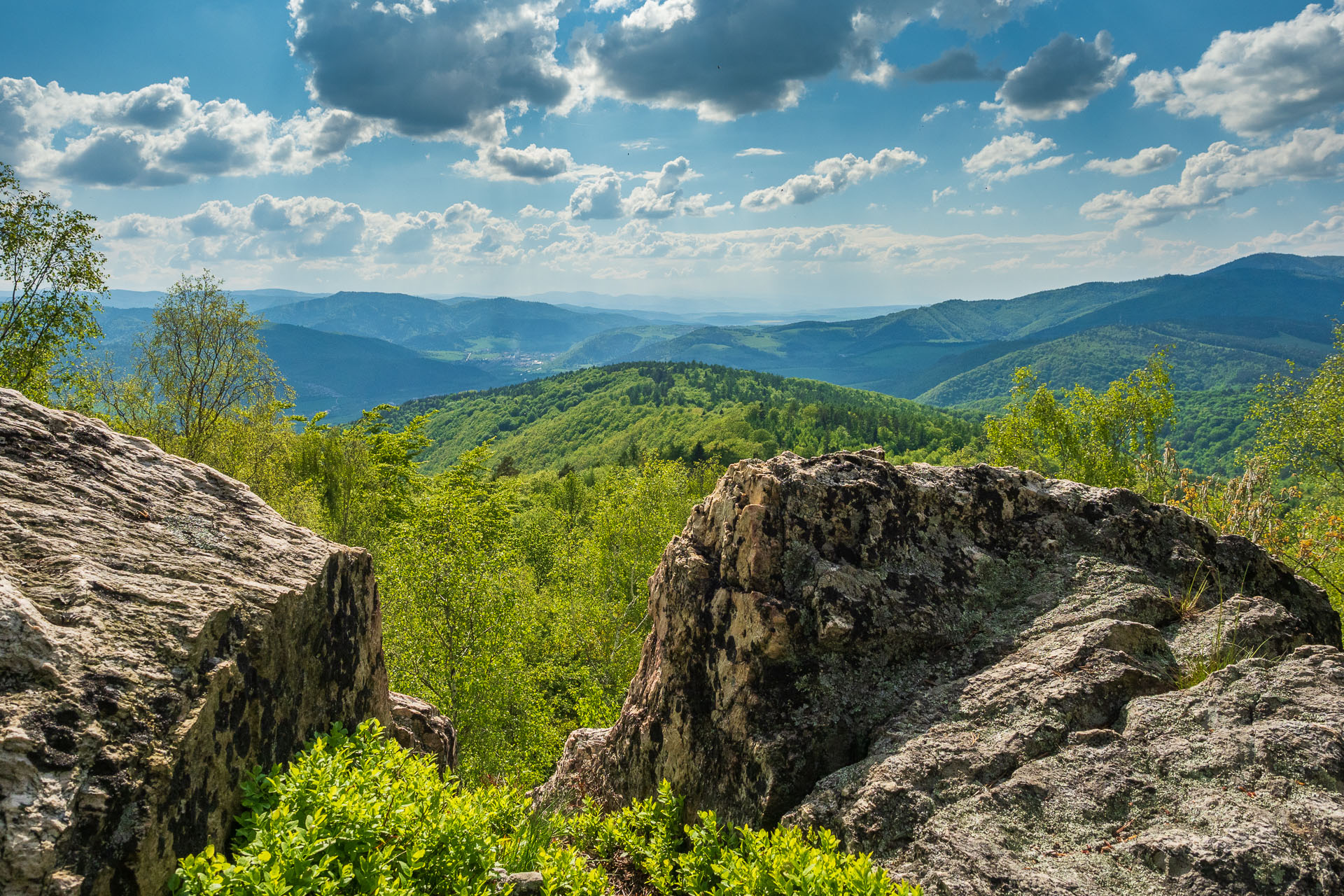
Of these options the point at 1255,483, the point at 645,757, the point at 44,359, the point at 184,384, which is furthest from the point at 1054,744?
the point at 184,384

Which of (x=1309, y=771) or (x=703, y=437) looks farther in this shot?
(x=703, y=437)

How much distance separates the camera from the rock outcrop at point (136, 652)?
5.35 metres

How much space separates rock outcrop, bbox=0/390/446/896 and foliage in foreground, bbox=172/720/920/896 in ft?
1.90

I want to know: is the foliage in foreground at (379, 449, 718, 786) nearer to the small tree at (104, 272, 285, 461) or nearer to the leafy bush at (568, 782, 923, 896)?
the leafy bush at (568, 782, 923, 896)

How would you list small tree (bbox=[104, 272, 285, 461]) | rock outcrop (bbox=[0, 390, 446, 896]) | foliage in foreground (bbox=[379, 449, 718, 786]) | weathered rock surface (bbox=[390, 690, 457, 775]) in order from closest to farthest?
1. rock outcrop (bbox=[0, 390, 446, 896])
2. weathered rock surface (bbox=[390, 690, 457, 775])
3. foliage in foreground (bbox=[379, 449, 718, 786])
4. small tree (bbox=[104, 272, 285, 461])

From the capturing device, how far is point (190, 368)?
4362 centimetres

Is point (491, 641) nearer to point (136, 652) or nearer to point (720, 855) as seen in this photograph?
point (720, 855)

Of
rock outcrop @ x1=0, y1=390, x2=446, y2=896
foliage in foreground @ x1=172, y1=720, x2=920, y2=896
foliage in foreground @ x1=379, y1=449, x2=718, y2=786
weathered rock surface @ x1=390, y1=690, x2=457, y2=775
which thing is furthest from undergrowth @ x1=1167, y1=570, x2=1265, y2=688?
foliage in foreground @ x1=379, y1=449, x2=718, y2=786

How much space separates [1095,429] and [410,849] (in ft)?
170

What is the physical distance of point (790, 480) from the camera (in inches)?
445

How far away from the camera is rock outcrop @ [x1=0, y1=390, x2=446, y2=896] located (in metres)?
5.35

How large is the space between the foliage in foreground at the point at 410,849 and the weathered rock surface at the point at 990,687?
4.45ft

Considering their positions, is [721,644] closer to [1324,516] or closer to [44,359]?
[44,359]

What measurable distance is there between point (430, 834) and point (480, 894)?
0.78 meters
